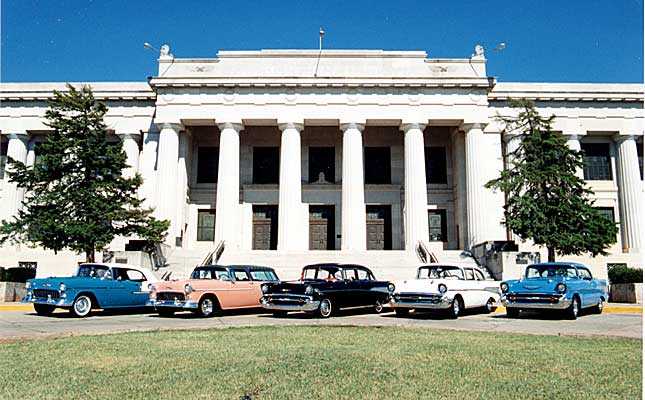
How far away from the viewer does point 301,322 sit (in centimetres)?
1295

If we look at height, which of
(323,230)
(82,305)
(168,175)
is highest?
(168,175)

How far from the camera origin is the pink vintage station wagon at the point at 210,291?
14.4 metres

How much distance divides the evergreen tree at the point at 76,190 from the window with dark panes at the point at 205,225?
1078 centimetres

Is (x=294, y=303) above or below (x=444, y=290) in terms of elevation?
below

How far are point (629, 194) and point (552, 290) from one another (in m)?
24.9

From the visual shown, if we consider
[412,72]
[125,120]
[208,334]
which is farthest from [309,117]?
[208,334]

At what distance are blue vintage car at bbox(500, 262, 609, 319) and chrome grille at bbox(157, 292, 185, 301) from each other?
8.96m

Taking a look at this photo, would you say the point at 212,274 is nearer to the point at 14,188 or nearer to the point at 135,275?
the point at 135,275

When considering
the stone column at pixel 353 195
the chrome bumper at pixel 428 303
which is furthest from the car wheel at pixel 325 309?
the stone column at pixel 353 195

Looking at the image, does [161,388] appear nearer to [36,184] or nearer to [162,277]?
[162,277]

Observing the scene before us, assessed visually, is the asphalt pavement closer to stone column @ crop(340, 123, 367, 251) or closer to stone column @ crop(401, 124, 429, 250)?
stone column @ crop(340, 123, 367, 251)

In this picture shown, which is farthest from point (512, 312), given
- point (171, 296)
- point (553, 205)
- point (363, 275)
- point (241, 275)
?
point (171, 296)

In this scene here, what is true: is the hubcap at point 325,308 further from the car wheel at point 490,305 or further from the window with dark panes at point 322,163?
the window with dark panes at point 322,163

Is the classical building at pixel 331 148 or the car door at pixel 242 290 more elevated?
the classical building at pixel 331 148
